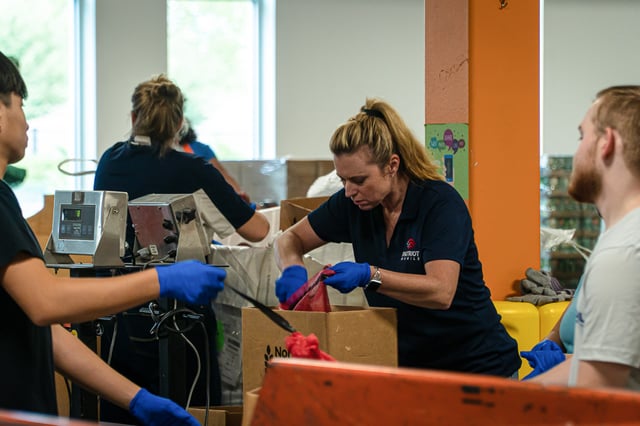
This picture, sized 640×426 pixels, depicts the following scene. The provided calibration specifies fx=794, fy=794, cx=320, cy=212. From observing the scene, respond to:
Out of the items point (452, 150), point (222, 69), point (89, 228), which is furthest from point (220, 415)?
point (222, 69)

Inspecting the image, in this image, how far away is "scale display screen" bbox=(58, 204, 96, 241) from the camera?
9.86ft

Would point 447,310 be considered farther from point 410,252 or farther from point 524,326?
point 524,326

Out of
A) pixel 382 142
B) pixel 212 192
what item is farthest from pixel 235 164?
pixel 382 142

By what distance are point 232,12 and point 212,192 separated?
18.3 ft

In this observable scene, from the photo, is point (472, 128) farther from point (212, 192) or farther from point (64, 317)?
point (64, 317)

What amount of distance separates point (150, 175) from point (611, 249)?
7.67 ft

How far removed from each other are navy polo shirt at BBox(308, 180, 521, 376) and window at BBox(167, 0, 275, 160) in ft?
19.8

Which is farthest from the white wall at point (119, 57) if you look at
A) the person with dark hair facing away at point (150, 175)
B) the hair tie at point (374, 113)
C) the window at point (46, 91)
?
the hair tie at point (374, 113)

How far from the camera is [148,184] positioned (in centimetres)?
338

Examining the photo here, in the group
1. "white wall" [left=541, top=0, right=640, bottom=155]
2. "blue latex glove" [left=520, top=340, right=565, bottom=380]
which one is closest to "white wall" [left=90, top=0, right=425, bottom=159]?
"white wall" [left=541, top=0, right=640, bottom=155]

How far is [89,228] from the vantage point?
3006 millimetres

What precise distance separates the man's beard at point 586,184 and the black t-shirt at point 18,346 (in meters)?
1.11

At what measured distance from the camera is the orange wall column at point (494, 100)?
3.71 meters

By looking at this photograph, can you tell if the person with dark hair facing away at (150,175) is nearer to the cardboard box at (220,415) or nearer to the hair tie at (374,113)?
the cardboard box at (220,415)
